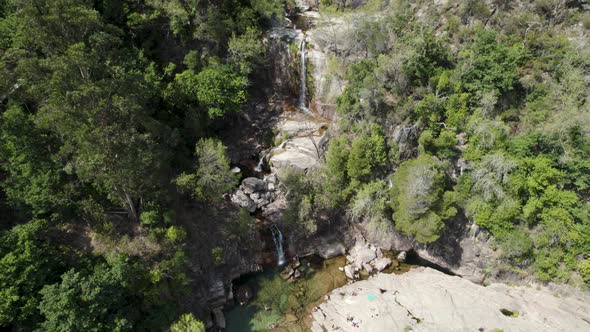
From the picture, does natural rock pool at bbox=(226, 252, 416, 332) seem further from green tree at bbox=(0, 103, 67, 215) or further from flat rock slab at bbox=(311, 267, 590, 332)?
green tree at bbox=(0, 103, 67, 215)

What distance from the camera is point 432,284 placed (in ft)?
119

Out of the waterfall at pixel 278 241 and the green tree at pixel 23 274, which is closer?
the green tree at pixel 23 274

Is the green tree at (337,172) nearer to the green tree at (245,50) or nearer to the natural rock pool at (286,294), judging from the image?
the natural rock pool at (286,294)

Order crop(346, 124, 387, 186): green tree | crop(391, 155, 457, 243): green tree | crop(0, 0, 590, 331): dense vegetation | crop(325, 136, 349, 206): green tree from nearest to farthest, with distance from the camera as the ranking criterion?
crop(0, 0, 590, 331): dense vegetation
crop(391, 155, 457, 243): green tree
crop(346, 124, 387, 186): green tree
crop(325, 136, 349, 206): green tree

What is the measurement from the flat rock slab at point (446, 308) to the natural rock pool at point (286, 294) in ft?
4.81

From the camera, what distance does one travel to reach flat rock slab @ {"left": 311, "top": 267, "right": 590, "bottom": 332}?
106 feet

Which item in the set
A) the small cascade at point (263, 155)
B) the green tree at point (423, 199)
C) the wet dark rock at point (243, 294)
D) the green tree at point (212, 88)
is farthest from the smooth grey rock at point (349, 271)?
the green tree at point (212, 88)

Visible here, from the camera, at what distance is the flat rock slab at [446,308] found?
32.2 metres

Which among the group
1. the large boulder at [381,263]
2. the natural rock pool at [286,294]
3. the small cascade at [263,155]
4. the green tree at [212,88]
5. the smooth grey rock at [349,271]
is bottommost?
the natural rock pool at [286,294]

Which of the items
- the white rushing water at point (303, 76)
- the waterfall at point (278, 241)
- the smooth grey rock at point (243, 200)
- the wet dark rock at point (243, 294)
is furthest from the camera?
the white rushing water at point (303, 76)

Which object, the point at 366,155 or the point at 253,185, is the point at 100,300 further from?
the point at 366,155

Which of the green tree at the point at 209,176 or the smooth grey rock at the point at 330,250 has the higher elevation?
the green tree at the point at 209,176

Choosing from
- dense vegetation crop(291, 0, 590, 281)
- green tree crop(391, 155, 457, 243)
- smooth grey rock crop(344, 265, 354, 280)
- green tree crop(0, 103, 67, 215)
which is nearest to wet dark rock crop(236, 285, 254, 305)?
dense vegetation crop(291, 0, 590, 281)

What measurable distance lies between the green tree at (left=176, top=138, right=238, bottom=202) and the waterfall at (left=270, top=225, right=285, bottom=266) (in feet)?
26.8
